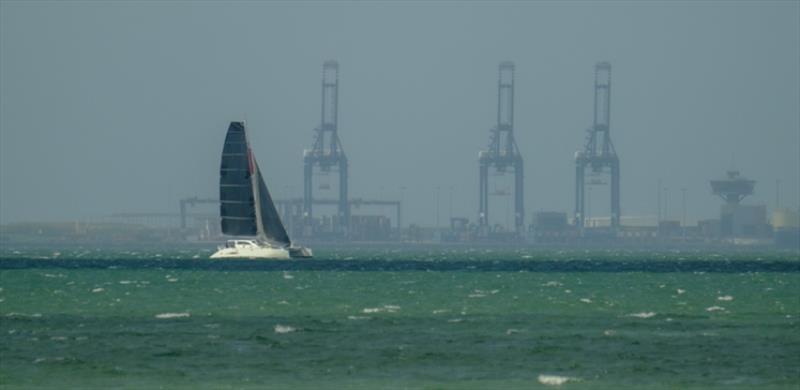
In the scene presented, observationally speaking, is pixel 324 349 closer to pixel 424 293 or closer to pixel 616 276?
pixel 424 293

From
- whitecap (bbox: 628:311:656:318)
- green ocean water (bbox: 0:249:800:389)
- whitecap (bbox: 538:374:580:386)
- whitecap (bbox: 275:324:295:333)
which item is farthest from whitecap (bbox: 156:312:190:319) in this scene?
whitecap (bbox: 538:374:580:386)

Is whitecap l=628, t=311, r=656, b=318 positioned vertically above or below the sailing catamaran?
Result: below

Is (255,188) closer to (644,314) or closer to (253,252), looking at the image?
(253,252)

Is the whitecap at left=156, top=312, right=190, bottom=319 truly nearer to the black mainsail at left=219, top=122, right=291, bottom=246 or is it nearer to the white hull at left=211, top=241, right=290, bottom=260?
the black mainsail at left=219, top=122, right=291, bottom=246

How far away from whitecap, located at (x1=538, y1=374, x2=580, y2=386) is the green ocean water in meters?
0.04

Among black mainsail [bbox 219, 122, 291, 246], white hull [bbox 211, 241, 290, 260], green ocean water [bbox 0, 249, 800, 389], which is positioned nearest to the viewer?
green ocean water [bbox 0, 249, 800, 389]

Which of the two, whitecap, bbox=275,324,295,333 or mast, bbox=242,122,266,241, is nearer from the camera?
whitecap, bbox=275,324,295,333

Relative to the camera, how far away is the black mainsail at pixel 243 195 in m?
160

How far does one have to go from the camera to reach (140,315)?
7494 cm

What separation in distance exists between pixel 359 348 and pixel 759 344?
40.4 feet

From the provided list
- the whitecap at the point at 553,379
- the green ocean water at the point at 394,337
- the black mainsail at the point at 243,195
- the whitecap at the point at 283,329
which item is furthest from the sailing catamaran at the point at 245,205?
the whitecap at the point at 553,379

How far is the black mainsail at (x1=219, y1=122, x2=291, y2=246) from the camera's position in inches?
6299

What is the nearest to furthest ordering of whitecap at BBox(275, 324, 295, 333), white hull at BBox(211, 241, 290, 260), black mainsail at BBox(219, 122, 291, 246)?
whitecap at BBox(275, 324, 295, 333) < black mainsail at BBox(219, 122, 291, 246) < white hull at BBox(211, 241, 290, 260)

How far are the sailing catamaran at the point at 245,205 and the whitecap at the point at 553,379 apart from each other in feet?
365
